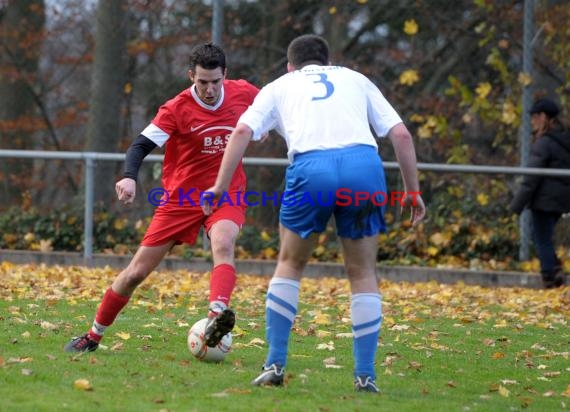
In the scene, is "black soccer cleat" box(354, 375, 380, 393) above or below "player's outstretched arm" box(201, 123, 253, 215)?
below

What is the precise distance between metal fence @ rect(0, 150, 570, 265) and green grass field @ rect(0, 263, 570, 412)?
1818 millimetres

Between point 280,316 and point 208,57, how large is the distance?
198 centimetres

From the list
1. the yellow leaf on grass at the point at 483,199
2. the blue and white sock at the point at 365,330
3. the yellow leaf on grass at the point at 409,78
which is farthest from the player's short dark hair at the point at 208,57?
the yellow leaf on grass at the point at 409,78

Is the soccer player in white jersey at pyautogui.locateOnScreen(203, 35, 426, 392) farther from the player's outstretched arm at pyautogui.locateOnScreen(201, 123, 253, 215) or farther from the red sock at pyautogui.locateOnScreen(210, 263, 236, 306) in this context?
the red sock at pyautogui.locateOnScreen(210, 263, 236, 306)

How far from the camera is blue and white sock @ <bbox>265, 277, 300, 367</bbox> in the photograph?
21.1 feet

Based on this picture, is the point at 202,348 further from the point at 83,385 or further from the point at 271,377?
the point at 83,385

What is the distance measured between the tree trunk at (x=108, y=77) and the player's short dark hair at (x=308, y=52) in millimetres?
11082

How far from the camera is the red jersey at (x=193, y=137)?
7.90 meters

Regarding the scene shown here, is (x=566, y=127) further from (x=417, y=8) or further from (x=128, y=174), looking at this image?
(x=128, y=174)

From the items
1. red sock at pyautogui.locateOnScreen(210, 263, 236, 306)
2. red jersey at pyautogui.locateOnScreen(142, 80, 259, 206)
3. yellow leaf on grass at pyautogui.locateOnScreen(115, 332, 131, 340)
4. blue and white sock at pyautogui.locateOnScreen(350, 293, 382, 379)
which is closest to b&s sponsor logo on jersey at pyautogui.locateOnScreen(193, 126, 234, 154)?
red jersey at pyautogui.locateOnScreen(142, 80, 259, 206)

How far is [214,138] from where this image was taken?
801 cm

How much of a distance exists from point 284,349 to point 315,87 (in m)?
1.39

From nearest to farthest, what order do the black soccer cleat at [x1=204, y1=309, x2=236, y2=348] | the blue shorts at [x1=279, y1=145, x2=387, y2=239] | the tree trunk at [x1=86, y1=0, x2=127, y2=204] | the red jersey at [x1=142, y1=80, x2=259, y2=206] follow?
A: the blue shorts at [x1=279, y1=145, x2=387, y2=239]
the black soccer cleat at [x1=204, y1=309, x2=236, y2=348]
the red jersey at [x1=142, y1=80, x2=259, y2=206]
the tree trunk at [x1=86, y1=0, x2=127, y2=204]

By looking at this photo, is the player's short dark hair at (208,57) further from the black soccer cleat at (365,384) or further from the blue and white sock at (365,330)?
the black soccer cleat at (365,384)
